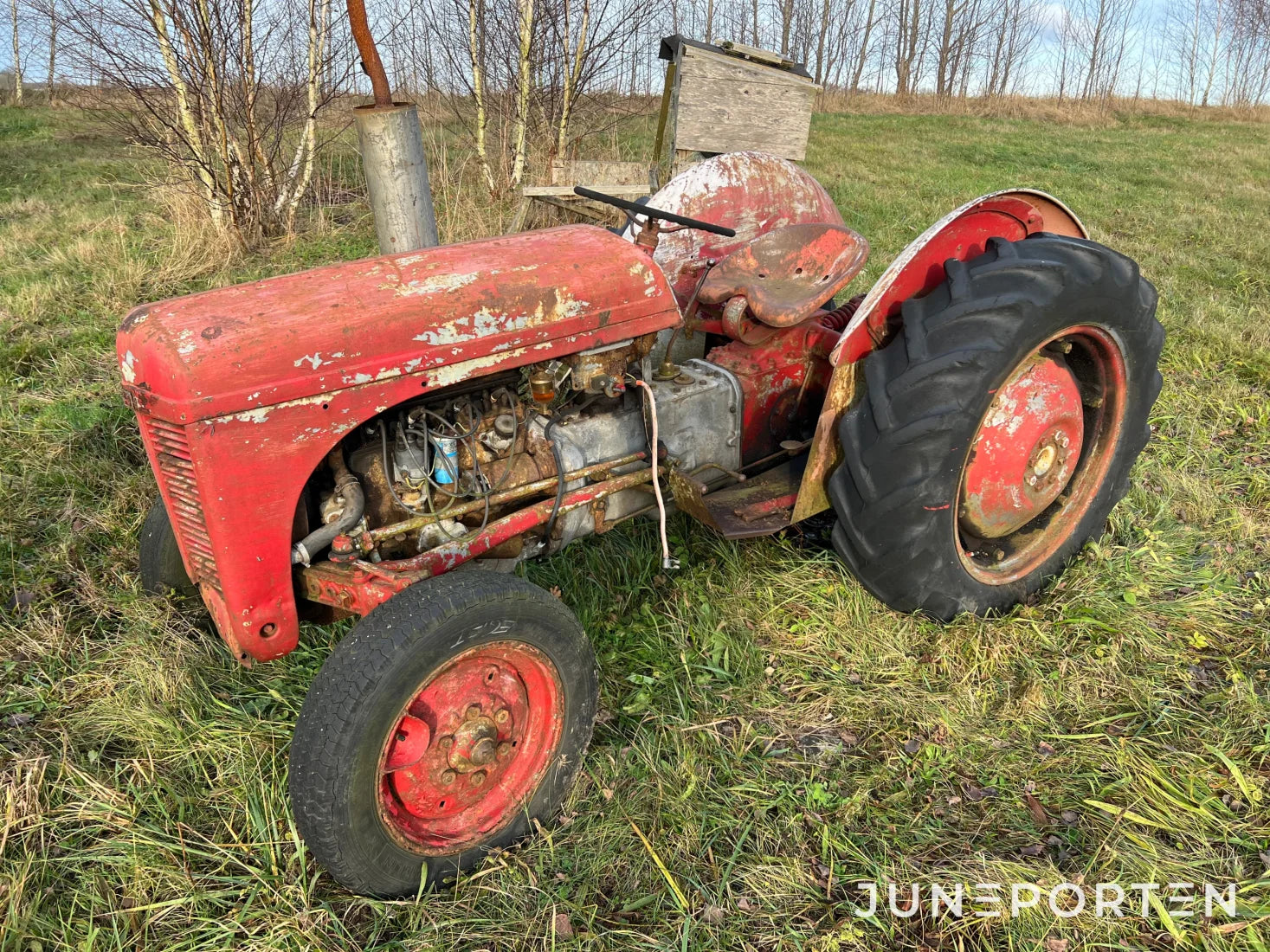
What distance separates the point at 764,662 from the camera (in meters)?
2.60

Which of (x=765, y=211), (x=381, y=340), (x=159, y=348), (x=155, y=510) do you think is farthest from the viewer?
(x=765, y=211)

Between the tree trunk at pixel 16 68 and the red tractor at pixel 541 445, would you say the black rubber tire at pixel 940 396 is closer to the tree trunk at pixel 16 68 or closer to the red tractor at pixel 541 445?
the red tractor at pixel 541 445

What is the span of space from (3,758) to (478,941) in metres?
1.32

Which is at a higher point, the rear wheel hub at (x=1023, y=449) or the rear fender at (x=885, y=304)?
the rear fender at (x=885, y=304)

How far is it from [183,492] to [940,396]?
6.22 ft

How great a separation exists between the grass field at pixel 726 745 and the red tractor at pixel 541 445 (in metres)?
0.18

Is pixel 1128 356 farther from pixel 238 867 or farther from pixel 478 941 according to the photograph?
pixel 238 867

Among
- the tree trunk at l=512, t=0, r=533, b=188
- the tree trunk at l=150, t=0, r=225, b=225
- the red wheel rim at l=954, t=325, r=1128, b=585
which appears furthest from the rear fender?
the tree trunk at l=512, t=0, r=533, b=188

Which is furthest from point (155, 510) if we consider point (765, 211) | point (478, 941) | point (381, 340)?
point (765, 211)

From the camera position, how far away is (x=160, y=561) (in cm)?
258

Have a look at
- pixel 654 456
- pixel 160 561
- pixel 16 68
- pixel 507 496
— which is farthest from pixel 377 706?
pixel 16 68

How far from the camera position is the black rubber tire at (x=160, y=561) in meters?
2.54

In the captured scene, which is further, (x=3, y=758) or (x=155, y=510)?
(x=155, y=510)

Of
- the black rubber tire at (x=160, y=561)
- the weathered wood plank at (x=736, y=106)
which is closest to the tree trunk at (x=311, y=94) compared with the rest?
the weathered wood plank at (x=736, y=106)
